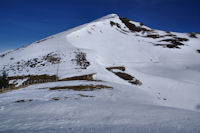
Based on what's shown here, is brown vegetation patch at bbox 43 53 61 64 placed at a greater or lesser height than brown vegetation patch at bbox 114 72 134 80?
greater

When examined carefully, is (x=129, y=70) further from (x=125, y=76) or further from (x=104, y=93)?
(x=104, y=93)

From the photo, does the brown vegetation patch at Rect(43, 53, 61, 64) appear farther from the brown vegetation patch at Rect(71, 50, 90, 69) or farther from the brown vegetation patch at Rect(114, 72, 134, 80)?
the brown vegetation patch at Rect(114, 72, 134, 80)

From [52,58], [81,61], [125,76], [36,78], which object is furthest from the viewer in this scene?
[52,58]

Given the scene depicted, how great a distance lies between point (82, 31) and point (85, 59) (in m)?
32.2

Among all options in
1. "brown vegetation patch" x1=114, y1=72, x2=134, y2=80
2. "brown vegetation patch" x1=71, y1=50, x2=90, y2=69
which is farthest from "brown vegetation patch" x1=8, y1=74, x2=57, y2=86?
"brown vegetation patch" x1=114, y1=72, x2=134, y2=80

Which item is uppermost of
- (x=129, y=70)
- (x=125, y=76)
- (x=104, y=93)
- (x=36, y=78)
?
(x=129, y=70)

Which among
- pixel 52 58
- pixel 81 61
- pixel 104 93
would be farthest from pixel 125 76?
pixel 52 58

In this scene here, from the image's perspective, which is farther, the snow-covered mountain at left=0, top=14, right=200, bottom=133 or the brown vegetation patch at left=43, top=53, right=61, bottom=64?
the brown vegetation patch at left=43, top=53, right=61, bottom=64

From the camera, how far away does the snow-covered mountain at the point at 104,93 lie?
432cm

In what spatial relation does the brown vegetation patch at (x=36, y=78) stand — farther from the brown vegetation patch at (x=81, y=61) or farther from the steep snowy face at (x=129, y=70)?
the brown vegetation patch at (x=81, y=61)

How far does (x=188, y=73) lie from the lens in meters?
28.2

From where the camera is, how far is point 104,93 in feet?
37.8

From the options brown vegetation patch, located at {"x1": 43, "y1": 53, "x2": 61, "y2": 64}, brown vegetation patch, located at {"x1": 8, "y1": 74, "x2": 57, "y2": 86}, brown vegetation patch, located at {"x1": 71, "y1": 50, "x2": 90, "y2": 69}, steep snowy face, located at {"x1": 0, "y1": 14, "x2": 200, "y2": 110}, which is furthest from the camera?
brown vegetation patch, located at {"x1": 43, "y1": 53, "x2": 61, "y2": 64}

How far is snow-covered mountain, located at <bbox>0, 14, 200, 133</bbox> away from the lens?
4320 millimetres
